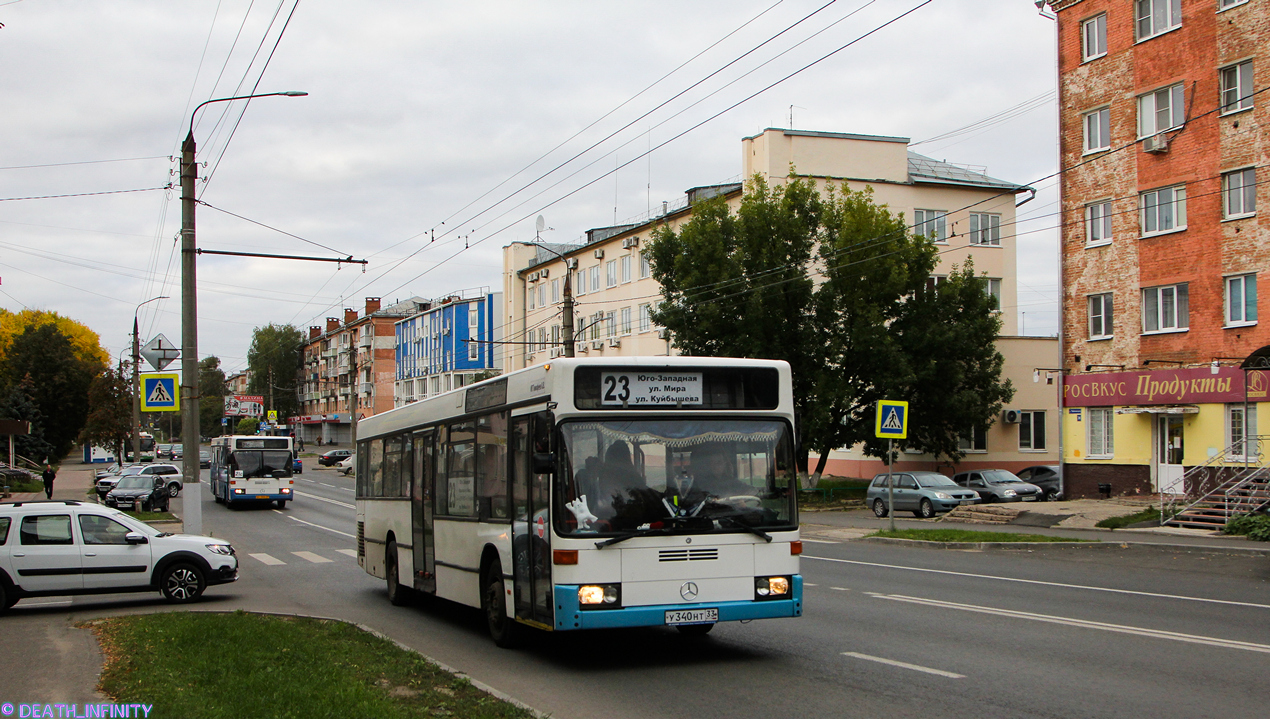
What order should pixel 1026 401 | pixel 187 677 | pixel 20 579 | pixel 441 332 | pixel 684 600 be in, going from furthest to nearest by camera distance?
pixel 441 332 < pixel 1026 401 < pixel 20 579 < pixel 684 600 < pixel 187 677

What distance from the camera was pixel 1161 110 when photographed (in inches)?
1270

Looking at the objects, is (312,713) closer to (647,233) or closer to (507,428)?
(507,428)

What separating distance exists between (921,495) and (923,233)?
2039 cm

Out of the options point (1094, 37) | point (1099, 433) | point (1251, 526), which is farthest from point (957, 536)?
point (1094, 37)

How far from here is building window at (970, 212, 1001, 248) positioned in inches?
2106

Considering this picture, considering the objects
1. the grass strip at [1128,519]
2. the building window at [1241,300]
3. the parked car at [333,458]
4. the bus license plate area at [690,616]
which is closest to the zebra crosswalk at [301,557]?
the bus license plate area at [690,616]

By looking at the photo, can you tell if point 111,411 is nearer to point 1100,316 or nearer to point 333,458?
point 333,458

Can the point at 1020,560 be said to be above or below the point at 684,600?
below

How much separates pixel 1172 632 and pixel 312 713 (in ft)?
27.6

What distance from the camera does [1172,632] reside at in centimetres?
1081

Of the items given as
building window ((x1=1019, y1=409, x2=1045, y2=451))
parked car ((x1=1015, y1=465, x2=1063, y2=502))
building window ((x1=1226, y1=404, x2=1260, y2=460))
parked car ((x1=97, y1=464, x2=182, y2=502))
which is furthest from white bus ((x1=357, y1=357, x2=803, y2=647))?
building window ((x1=1019, y1=409, x2=1045, y2=451))

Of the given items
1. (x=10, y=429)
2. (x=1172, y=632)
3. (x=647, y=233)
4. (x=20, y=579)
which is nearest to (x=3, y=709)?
(x=20, y=579)

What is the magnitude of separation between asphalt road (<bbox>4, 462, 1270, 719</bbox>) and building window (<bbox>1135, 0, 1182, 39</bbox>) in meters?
19.1

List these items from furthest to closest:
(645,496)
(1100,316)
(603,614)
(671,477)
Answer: (1100,316)
(671,477)
(645,496)
(603,614)
